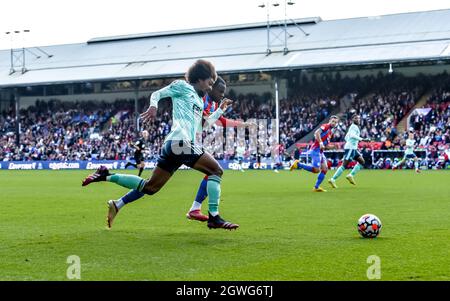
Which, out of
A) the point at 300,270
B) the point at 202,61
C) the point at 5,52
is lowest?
the point at 300,270

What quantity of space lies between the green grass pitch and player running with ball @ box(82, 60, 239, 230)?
2.47ft

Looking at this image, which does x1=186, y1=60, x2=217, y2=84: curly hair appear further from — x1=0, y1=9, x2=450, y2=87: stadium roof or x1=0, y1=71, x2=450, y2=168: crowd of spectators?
x1=0, y1=71, x2=450, y2=168: crowd of spectators

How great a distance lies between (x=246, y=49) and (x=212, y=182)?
48.2 metres

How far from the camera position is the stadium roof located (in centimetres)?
4922

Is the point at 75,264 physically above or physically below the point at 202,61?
below

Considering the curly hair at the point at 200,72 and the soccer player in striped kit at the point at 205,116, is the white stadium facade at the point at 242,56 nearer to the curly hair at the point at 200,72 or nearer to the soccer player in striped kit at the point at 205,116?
the soccer player in striped kit at the point at 205,116

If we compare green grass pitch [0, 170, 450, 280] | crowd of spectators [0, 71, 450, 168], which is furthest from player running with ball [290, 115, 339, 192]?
crowd of spectators [0, 71, 450, 168]

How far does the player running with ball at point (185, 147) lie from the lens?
1080 cm

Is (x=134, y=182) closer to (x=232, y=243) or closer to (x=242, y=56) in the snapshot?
(x=232, y=243)

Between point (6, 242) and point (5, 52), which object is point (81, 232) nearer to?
point (6, 242)

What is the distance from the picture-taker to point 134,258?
28.2 ft

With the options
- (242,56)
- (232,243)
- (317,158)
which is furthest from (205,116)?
(242,56)
